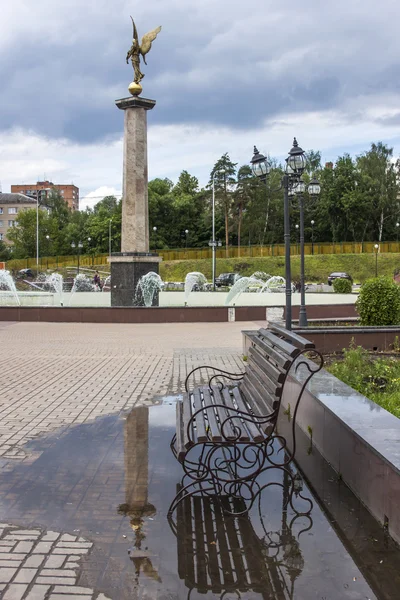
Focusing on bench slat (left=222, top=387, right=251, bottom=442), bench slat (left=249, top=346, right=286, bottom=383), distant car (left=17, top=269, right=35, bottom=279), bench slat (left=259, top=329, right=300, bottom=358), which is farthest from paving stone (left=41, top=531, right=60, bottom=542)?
distant car (left=17, top=269, right=35, bottom=279)

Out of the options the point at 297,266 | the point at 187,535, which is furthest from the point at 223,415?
the point at 297,266

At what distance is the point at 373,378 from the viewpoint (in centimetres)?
723

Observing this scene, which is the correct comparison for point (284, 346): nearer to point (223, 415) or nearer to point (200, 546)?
point (223, 415)

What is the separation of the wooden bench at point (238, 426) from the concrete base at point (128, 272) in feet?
55.7

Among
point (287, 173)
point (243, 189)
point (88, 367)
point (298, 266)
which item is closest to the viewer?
point (88, 367)

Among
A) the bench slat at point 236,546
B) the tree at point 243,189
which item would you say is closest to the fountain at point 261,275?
the tree at point 243,189

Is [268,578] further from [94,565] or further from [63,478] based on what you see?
[63,478]

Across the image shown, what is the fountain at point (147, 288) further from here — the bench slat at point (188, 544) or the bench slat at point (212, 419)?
the bench slat at point (188, 544)

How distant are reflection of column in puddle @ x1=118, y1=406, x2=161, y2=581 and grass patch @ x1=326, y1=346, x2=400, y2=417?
2198mm

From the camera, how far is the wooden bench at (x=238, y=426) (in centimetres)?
419

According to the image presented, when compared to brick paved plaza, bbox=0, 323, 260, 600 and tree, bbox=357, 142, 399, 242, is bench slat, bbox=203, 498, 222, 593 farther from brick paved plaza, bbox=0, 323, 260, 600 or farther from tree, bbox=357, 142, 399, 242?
tree, bbox=357, 142, 399, 242

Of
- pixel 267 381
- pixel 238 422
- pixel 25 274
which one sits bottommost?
pixel 238 422

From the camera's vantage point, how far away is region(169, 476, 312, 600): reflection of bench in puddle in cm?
312

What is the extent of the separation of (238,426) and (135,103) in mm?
20364
